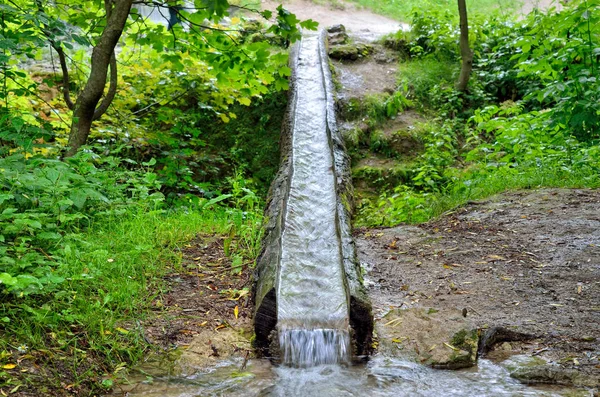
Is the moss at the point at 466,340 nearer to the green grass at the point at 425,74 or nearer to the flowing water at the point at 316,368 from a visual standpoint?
the flowing water at the point at 316,368

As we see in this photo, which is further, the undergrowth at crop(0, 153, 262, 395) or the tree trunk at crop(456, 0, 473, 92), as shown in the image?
the tree trunk at crop(456, 0, 473, 92)

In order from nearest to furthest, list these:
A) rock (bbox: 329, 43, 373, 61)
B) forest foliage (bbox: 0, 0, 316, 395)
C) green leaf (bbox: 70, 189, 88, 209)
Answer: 1. forest foliage (bbox: 0, 0, 316, 395)
2. green leaf (bbox: 70, 189, 88, 209)
3. rock (bbox: 329, 43, 373, 61)

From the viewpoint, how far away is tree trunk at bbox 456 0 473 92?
9222 mm

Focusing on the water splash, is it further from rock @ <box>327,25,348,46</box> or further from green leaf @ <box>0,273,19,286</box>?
rock @ <box>327,25,348,46</box>

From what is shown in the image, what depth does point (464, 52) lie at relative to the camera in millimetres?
9586

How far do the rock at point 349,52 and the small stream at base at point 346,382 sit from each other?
8.50 metres

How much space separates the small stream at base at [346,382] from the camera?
3.13m

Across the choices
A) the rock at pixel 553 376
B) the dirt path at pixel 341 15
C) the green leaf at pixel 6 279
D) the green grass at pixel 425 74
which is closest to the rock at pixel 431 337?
the rock at pixel 553 376

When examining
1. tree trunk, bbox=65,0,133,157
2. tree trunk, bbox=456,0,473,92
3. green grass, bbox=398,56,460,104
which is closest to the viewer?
tree trunk, bbox=65,0,133,157

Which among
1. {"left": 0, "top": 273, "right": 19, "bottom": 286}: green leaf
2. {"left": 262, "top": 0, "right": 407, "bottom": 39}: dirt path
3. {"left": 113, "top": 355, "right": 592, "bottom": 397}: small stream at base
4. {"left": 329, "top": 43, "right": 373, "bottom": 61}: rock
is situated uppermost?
{"left": 262, "top": 0, "right": 407, "bottom": 39}: dirt path

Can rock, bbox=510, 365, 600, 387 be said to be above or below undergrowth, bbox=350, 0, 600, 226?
below

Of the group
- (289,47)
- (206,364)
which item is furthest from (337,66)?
(206,364)

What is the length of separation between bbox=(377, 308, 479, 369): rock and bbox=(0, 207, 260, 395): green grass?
5.47 ft

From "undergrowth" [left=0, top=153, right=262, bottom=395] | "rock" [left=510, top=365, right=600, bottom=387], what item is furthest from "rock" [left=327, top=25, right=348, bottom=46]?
"rock" [left=510, top=365, right=600, bottom=387]
